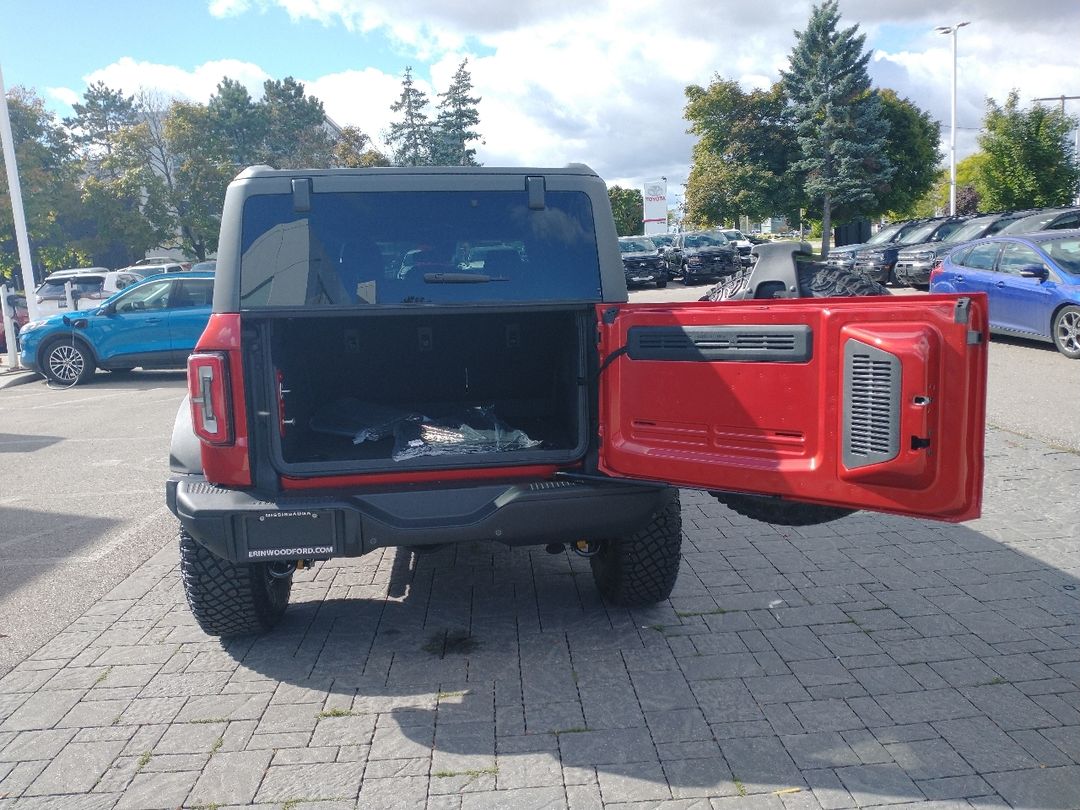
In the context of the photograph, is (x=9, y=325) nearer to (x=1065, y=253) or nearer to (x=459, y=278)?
(x=459, y=278)

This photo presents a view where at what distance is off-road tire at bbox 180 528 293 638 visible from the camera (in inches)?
162

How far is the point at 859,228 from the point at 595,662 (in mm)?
40649

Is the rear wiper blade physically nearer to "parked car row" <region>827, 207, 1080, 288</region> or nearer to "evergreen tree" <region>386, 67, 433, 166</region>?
"parked car row" <region>827, 207, 1080, 288</region>

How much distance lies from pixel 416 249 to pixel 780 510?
1885mm

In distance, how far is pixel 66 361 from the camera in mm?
14359

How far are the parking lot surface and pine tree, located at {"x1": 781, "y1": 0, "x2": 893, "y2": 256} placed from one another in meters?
33.0

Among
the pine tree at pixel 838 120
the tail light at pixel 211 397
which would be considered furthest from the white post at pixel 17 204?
the pine tree at pixel 838 120

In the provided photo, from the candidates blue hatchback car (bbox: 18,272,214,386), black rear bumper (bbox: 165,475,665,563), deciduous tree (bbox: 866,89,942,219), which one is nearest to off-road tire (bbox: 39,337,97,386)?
blue hatchback car (bbox: 18,272,214,386)

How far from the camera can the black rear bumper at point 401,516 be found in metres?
3.67

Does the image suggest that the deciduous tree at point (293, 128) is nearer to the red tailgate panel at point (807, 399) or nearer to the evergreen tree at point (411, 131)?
the evergreen tree at point (411, 131)

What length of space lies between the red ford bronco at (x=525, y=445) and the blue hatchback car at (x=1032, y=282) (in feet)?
29.7

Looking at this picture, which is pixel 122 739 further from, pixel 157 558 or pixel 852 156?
pixel 852 156

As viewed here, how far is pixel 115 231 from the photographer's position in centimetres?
4156

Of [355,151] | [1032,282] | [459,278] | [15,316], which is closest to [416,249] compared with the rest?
[459,278]
